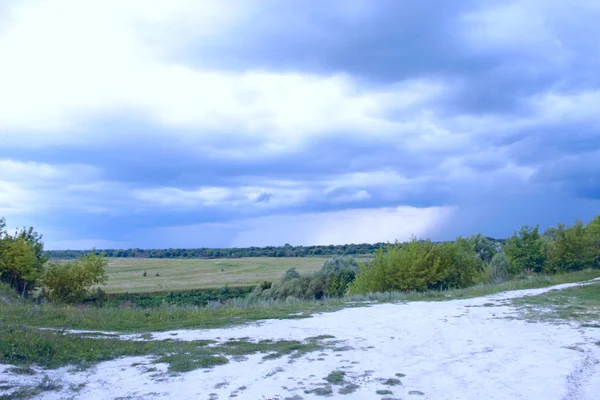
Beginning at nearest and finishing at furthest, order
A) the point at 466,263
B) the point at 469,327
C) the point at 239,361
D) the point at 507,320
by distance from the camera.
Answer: the point at 239,361, the point at 469,327, the point at 507,320, the point at 466,263

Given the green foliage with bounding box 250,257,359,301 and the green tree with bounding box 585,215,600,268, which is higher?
the green tree with bounding box 585,215,600,268

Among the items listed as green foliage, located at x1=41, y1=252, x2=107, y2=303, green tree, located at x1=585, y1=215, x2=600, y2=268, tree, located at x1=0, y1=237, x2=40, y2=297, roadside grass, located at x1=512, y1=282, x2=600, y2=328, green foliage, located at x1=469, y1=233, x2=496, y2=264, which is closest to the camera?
roadside grass, located at x1=512, y1=282, x2=600, y2=328

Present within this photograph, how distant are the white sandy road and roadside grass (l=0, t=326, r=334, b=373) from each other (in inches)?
15.4

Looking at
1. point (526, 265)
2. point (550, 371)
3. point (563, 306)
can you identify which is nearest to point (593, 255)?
point (526, 265)

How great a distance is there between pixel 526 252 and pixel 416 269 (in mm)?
16614

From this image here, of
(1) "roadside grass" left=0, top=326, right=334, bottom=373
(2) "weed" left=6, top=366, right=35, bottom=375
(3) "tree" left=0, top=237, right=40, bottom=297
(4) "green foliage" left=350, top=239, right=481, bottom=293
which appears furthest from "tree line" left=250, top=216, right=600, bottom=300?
(2) "weed" left=6, top=366, right=35, bottom=375

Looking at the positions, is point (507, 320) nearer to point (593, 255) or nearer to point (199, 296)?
point (593, 255)

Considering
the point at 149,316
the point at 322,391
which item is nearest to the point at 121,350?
the point at 322,391

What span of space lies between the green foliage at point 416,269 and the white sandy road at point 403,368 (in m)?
17.0

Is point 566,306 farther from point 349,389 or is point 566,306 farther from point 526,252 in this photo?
point 526,252

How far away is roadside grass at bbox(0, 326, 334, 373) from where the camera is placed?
9.11 m

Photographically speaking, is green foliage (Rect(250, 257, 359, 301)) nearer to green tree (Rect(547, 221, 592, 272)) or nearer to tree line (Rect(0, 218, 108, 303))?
green tree (Rect(547, 221, 592, 272))

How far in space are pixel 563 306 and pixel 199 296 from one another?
1832 inches

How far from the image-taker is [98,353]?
32.6ft
